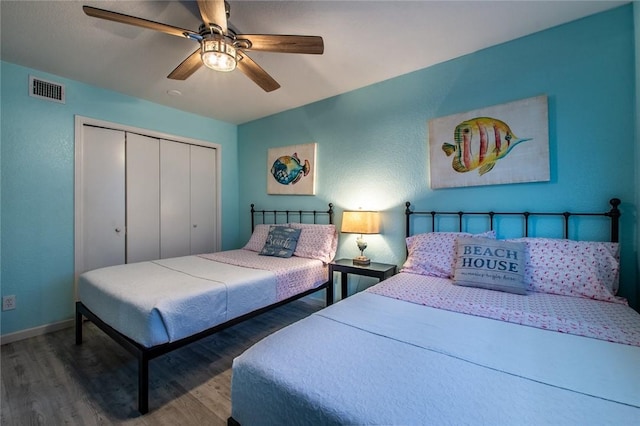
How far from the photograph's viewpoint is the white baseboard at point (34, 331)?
2306 millimetres

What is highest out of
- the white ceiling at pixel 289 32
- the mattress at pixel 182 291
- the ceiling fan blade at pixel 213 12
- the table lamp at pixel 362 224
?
the white ceiling at pixel 289 32

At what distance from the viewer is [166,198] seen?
3.45 m

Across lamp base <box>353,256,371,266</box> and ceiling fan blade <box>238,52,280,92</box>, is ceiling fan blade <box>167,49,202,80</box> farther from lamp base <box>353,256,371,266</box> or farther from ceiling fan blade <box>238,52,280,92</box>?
lamp base <box>353,256,371,266</box>

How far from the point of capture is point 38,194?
2.49 m

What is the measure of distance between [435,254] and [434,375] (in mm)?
1343

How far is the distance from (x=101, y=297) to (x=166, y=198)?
1.79 metres

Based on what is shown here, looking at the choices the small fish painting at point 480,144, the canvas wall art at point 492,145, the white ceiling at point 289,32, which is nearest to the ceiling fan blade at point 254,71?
the white ceiling at point 289,32

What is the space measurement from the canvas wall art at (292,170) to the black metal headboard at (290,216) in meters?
0.26

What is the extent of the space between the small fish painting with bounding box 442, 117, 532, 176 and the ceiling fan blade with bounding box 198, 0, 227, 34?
194 centimetres

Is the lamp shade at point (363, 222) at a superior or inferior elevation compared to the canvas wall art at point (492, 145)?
inferior

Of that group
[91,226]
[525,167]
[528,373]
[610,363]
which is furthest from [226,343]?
[525,167]

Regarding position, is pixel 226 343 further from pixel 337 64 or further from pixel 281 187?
pixel 337 64

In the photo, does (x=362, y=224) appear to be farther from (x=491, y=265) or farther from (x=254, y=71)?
(x=254, y=71)

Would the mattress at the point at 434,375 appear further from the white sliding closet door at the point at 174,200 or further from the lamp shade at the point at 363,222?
the white sliding closet door at the point at 174,200
